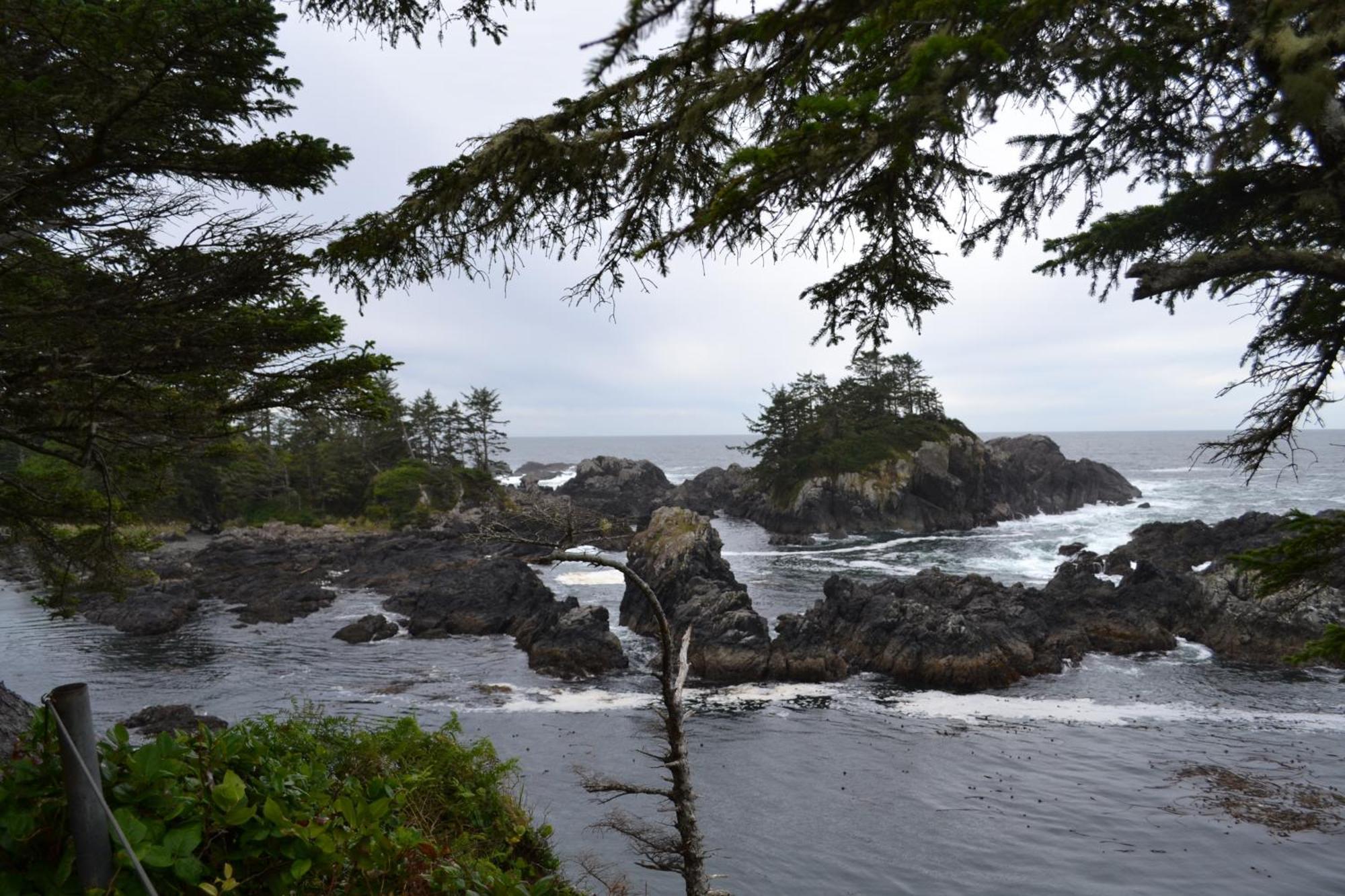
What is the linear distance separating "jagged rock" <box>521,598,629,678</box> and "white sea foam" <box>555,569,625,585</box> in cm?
1270

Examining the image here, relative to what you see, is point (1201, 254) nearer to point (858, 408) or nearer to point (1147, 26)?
point (1147, 26)

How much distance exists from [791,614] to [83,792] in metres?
25.9

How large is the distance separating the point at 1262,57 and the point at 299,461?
6038 cm

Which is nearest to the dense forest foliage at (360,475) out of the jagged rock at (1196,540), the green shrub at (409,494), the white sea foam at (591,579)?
the green shrub at (409,494)

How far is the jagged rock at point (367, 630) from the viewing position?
25.8 metres

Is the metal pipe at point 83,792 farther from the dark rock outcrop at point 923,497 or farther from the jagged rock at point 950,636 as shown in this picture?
the dark rock outcrop at point 923,497

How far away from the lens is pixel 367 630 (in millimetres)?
26203

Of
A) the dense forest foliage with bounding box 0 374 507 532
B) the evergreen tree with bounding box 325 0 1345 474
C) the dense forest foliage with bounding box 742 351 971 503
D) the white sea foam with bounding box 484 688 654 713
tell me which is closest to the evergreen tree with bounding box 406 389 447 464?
the dense forest foliage with bounding box 0 374 507 532

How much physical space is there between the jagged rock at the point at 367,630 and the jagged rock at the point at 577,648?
20.1 feet

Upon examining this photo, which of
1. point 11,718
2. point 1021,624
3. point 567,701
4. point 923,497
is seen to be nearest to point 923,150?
point 11,718

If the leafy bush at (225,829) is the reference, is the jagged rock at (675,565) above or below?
below

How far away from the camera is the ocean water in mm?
12352

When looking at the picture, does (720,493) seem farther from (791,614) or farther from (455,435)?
(791,614)

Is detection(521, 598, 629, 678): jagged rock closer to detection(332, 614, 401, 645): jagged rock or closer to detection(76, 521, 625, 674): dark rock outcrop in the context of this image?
detection(76, 521, 625, 674): dark rock outcrop
